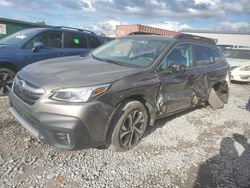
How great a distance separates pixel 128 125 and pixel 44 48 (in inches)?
141

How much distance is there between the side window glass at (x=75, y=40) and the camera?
7073 mm

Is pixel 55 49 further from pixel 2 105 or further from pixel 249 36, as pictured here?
pixel 249 36

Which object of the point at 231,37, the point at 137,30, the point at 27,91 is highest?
the point at 231,37

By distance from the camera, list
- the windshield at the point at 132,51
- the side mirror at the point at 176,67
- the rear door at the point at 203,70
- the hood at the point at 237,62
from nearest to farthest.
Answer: the windshield at the point at 132,51 < the side mirror at the point at 176,67 < the rear door at the point at 203,70 < the hood at the point at 237,62

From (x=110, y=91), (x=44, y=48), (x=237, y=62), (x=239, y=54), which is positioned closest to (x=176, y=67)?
(x=110, y=91)

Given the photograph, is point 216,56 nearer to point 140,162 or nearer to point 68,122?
point 140,162

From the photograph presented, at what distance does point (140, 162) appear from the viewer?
12.4ft

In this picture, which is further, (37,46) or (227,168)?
(37,46)

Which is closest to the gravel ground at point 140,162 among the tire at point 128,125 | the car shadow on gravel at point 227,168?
the car shadow on gravel at point 227,168

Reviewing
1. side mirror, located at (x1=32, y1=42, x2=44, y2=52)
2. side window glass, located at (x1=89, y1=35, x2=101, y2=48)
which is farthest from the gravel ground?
side window glass, located at (x1=89, y1=35, x2=101, y2=48)

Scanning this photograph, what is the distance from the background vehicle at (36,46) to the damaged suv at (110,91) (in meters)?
1.88

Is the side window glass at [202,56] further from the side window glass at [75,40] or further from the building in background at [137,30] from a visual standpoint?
the building in background at [137,30]

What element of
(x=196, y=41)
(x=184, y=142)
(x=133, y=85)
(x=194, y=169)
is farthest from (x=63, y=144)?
(x=196, y=41)

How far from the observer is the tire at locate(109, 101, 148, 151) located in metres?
3.69
